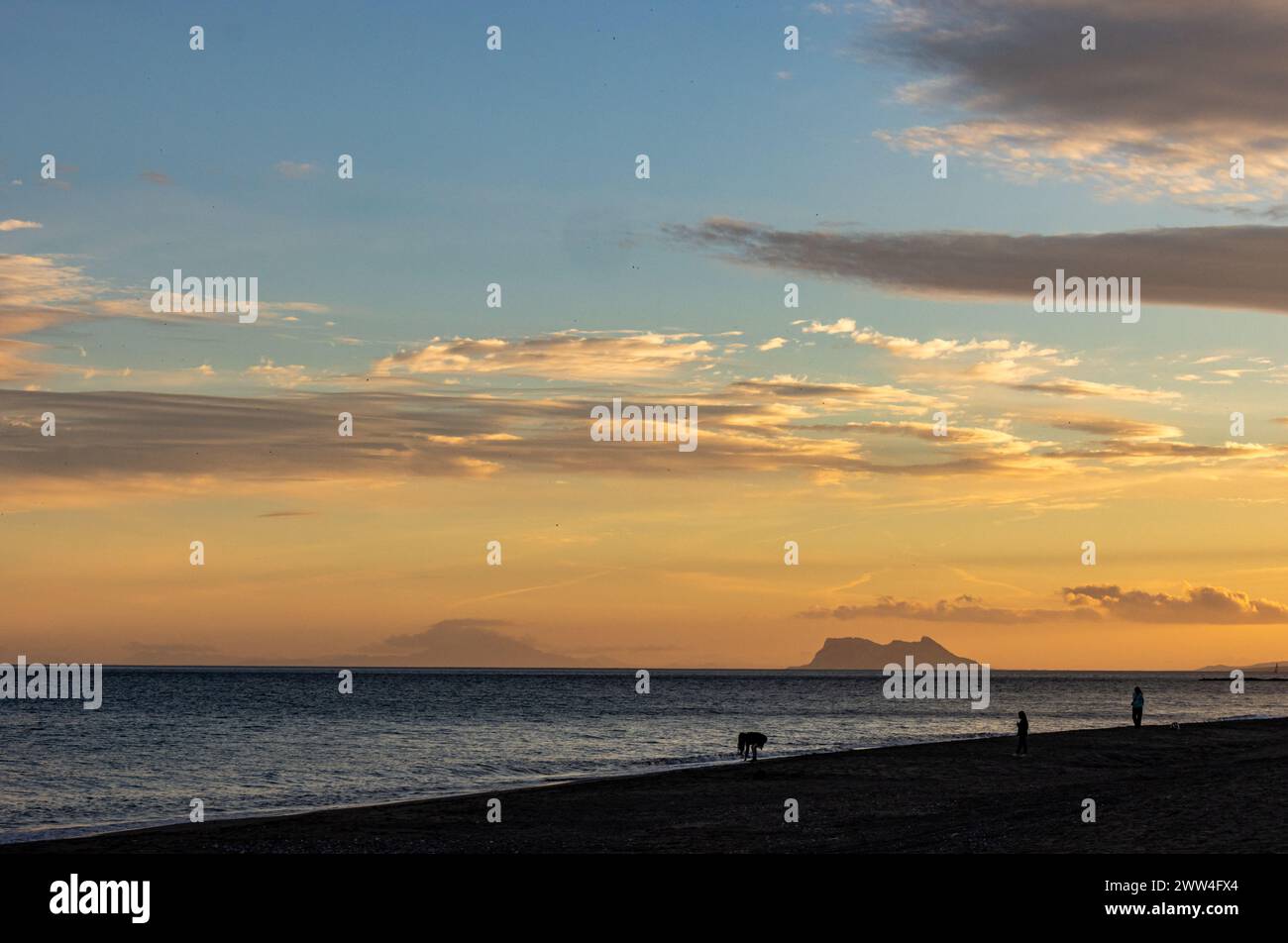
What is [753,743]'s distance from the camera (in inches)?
1937

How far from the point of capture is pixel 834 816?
30.5m

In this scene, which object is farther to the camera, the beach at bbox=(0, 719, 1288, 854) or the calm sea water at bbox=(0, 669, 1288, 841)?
the calm sea water at bbox=(0, 669, 1288, 841)

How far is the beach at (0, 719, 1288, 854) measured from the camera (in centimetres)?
2397

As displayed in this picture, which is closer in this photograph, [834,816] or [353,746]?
[834,816]

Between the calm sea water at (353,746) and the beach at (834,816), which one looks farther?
the calm sea water at (353,746)

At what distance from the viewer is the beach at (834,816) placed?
23969 mm

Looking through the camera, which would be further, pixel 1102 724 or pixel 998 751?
pixel 1102 724
